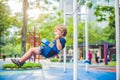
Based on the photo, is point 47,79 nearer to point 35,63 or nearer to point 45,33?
point 35,63

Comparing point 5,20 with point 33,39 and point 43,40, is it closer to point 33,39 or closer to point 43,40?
point 33,39

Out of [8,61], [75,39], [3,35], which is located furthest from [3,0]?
[75,39]

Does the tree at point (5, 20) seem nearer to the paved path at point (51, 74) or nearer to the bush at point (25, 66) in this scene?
the bush at point (25, 66)

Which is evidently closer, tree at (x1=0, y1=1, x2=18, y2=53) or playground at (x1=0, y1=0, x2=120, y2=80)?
playground at (x1=0, y1=0, x2=120, y2=80)

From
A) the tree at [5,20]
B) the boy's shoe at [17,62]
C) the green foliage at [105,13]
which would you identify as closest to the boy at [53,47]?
the boy's shoe at [17,62]

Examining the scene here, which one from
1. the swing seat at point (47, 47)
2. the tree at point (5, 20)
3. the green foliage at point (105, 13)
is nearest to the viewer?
the swing seat at point (47, 47)

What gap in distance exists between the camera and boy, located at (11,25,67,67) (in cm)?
686

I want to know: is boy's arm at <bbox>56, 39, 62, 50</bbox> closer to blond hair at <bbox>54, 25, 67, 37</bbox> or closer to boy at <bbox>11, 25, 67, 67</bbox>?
boy at <bbox>11, 25, 67, 67</bbox>

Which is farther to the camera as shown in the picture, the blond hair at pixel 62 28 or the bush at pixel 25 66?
A: the bush at pixel 25 66

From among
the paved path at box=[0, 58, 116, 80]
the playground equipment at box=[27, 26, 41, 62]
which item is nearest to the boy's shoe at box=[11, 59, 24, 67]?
the paved path at box=[0, 58, 116, 80]

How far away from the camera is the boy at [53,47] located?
6855mm

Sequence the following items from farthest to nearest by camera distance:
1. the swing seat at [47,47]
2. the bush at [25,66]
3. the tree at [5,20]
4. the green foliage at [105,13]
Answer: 1. the green foliage at [105,13]
2. the tree at [5,20]
3. the bush at [25,66]
4. the swing seat at [47,47]

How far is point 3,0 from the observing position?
292 inches

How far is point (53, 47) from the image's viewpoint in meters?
6.87
